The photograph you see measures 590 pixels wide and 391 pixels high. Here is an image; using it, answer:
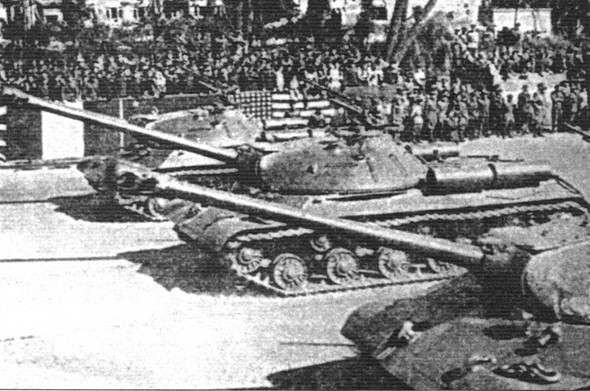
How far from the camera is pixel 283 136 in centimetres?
1670

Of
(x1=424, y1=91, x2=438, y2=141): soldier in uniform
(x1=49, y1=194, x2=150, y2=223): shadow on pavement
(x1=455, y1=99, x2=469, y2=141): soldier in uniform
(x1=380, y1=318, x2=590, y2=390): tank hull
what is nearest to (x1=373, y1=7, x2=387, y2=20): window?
(x1=455, y1=99, x2=469, y2=141): soldier in uniform

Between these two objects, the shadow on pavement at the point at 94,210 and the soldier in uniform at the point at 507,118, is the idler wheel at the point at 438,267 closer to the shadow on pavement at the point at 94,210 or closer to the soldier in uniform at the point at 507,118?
the shadow on pavement at the point at 94,210

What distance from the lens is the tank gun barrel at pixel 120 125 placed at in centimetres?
1211

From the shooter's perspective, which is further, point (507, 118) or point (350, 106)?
point (507, 118)

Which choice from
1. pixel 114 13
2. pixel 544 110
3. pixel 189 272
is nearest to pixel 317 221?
pixel 189 272

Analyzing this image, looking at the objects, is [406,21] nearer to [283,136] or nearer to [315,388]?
[283,136]

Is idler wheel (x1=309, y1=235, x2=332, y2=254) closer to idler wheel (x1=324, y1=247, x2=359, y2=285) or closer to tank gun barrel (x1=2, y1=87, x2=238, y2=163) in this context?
idler wheel (x1=324, y1=247, x2=359, y2=285)

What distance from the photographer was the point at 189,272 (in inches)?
500

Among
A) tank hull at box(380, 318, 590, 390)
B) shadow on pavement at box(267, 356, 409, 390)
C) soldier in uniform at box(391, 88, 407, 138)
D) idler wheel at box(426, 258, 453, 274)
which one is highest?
soldier in uniform at box(391, 88, 407, 138)

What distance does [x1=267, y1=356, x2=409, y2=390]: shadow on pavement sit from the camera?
26.7ft

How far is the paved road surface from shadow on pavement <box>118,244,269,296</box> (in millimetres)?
28

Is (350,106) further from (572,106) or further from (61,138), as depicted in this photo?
(572,106)

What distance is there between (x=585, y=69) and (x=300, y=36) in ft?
33.6

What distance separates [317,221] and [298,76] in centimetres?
1899
